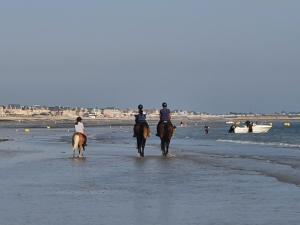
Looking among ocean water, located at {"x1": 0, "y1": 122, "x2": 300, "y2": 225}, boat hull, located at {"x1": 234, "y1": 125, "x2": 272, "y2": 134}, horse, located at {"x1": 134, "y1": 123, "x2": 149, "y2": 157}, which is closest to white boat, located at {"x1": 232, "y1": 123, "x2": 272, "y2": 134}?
boat hull, located at {"x1": 234, "y1": 125, "x2": 272, "y2": 134}

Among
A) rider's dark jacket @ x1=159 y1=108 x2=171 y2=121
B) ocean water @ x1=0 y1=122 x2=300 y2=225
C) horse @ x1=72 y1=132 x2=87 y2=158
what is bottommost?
ocean water @ x1=0 y1=122 x2=300 y2=225

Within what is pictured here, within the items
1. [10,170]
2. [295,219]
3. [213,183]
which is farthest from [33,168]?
[295,219]

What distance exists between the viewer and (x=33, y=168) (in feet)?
66.0

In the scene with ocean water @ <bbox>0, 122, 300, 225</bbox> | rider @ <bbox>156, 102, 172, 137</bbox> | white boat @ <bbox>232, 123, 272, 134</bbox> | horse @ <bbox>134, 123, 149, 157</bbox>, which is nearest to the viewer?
ocean water @ <bbox>0, 122, 300, 225</bbox>

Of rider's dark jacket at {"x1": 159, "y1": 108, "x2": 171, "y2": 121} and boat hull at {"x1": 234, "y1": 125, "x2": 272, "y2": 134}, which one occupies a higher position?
rider's dark jacket at {"x1": 159, "y1": 108, "x2": 171, "y2": 121}

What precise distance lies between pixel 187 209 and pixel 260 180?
17.7ft

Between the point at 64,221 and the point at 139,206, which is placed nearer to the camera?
the point at 64,221

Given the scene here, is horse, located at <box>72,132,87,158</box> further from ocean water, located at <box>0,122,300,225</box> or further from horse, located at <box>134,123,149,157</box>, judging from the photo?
ocean water, located at <box>0,122,300,225</box>

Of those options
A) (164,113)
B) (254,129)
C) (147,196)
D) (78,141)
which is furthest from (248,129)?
(147,196)

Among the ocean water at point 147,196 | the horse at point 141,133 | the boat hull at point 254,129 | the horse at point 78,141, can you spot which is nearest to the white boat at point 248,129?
the boat hull at point 254,129

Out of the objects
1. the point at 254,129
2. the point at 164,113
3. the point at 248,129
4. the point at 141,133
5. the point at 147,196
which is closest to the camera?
the point at 147,196

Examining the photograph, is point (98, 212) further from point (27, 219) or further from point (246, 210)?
point (246, 210)

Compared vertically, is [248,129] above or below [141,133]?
below

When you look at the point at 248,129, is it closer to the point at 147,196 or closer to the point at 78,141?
the point at 78,141
